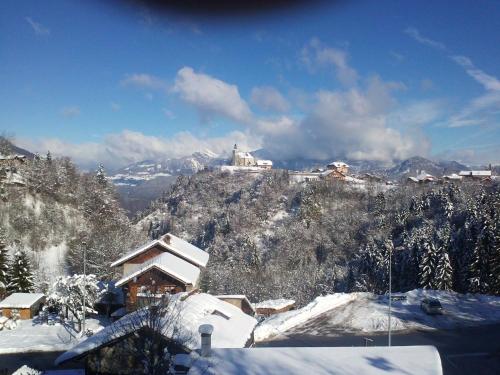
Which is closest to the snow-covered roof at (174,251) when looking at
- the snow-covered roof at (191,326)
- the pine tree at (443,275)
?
the snow-covered roof at (191,326)

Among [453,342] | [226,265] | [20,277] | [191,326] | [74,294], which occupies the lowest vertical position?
[226,265]

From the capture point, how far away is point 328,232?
79.1 meters

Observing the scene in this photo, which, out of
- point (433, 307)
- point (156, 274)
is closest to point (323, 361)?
point (156, 274)

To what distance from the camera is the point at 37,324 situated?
20.5 metres

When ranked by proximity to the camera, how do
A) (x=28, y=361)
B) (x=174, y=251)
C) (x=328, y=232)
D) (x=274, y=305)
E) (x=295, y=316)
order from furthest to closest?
(x=328, y=232) → (x=274, y=305) → (x=174, y=251) → (x=295, y=316) → (x=28, y=361)

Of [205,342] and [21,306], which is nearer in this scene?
[205,342]

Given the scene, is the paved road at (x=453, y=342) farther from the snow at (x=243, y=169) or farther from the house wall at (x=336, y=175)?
the snow at (x=243, y=169)

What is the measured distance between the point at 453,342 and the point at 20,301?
20.8m

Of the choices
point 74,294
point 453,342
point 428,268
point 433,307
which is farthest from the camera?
point 428,268

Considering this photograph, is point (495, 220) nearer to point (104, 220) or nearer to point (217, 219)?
point (104, 220)

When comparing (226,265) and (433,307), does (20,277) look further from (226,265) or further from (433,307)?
(226,265)

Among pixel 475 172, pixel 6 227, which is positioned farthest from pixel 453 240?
pixel 475 172

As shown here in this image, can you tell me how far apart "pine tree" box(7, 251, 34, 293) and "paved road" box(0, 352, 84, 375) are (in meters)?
10.4

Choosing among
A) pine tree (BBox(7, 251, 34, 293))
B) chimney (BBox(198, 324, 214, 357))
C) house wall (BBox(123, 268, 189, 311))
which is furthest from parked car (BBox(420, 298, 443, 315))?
pine tree (BBox(7, 251, 34, 293))
